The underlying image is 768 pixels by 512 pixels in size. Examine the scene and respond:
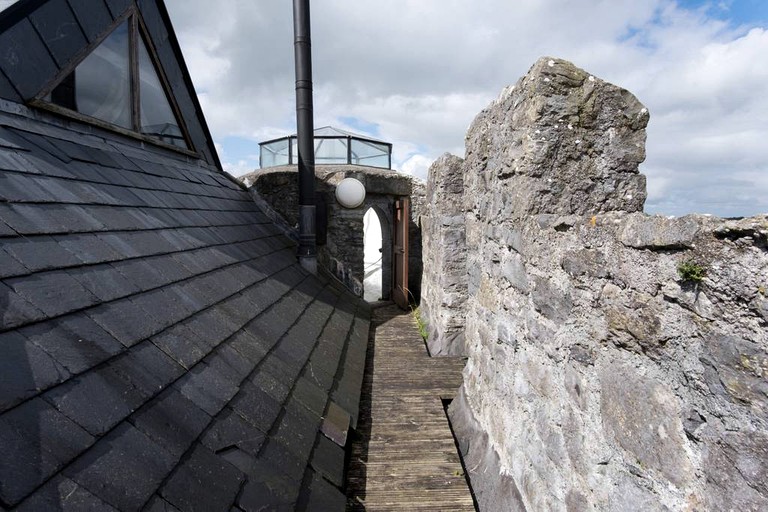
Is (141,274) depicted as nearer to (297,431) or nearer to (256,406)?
(256,406)

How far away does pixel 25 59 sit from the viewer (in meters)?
2.72

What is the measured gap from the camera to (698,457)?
3.64 feet

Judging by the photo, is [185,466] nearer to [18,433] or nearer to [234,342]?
[18,433]

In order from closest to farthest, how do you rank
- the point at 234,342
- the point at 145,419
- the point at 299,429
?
1. the point at 145,419
2. the point at 299,429
3. the point at 234,342

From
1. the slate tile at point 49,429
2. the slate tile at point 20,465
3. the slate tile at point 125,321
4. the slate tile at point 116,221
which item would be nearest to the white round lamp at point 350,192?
the slate tile at point 116,221

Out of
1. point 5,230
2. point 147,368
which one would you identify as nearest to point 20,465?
point 147,368

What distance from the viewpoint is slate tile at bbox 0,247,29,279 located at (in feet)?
4.88

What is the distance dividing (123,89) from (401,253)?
17.0 ft

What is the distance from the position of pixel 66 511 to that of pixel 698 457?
1.50m

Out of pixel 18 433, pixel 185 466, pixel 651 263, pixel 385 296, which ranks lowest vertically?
pixel 385 296

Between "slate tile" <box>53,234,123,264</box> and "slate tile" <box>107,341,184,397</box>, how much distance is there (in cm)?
49

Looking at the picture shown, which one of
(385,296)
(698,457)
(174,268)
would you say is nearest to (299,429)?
(174,268)

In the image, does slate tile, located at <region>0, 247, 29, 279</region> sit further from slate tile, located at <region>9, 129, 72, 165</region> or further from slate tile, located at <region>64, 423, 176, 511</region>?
slate tile, located at <region>9, 129, 72, 165</region>

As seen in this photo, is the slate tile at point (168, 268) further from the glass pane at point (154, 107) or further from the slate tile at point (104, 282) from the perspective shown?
the glass pane at point (154, 107)
